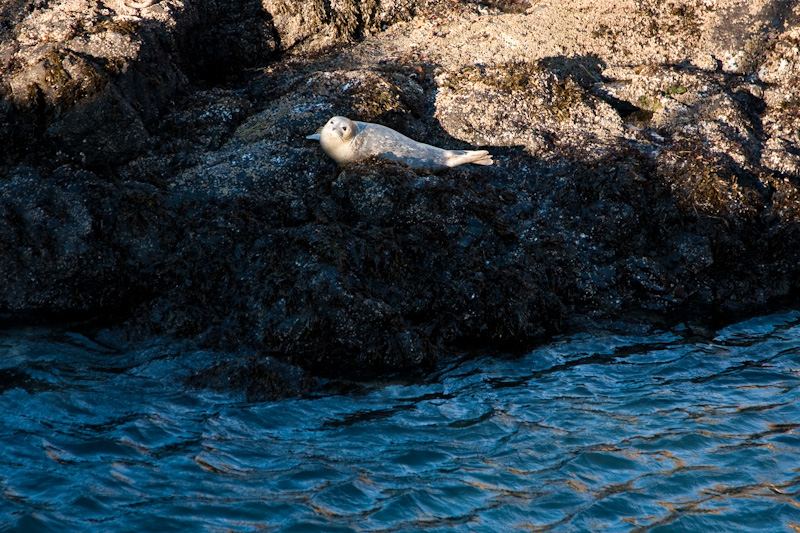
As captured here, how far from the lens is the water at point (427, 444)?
148 inches

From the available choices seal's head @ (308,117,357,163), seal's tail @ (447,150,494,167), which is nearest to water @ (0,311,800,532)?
seal's tail @ (447,150,494,167)

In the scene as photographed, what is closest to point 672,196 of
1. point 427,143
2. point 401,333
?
point 427,143

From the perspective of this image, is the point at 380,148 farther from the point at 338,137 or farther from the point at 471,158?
the point at 471,158

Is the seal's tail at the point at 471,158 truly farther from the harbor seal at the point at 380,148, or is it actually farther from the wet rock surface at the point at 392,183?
the wet rock surface at the point at 392,183

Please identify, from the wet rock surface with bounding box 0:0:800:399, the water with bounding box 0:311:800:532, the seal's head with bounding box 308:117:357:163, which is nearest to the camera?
the water with bounding box 0:311:800:532

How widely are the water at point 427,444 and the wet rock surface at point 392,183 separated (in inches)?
16.2

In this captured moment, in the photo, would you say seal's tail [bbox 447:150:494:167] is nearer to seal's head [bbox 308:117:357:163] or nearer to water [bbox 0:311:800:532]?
seal's head [bbox 308:117:357:163]

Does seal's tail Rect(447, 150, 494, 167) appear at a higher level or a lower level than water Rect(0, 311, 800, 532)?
higher

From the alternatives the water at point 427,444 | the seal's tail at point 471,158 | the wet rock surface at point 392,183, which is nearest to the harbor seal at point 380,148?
the seal's tail at point 471,158

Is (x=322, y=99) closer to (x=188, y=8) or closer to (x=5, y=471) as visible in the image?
(x=188, y=8)

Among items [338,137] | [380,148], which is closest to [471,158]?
[380,148]

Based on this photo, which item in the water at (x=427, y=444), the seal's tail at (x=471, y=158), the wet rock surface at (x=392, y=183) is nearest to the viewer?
the water at (x=427, y=444)

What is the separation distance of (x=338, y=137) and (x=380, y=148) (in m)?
0.42

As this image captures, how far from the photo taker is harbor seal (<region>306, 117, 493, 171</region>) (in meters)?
6.59
